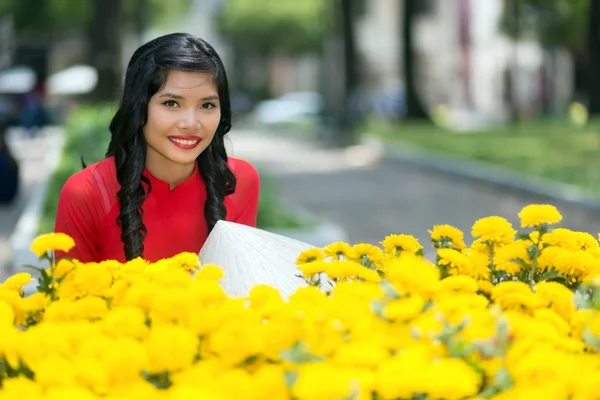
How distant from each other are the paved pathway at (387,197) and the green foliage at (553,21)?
2264 cm

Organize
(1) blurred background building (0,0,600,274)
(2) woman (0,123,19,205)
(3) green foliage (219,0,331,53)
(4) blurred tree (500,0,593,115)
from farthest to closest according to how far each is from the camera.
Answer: (3) green foliage (219,0,331,53), (4) blurred tree (500,0,593,115), (1) blurred background building (0,0,600,274), (2) woman (0,123,19,205)

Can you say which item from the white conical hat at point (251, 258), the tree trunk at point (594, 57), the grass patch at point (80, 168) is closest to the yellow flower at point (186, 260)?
the white conical hat at point (251, 258)

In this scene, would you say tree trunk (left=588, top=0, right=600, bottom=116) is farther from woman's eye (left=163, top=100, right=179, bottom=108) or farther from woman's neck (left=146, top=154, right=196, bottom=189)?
woman's eye (left=163, top=100, right=179, bottom=108)

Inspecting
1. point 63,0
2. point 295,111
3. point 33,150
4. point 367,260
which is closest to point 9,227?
point 367,260

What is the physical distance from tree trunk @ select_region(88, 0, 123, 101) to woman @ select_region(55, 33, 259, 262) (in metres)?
25.3

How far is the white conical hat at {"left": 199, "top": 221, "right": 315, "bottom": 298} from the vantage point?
2.92 meters

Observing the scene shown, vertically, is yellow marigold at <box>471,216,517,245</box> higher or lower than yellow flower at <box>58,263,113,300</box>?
lower

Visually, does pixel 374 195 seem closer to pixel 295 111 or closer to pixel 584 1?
pixel 584 1

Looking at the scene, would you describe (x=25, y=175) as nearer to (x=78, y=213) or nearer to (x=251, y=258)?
(x=78, y=213)

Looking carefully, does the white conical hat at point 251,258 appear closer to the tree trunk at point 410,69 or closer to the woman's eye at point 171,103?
the woman's eye at point 171,103

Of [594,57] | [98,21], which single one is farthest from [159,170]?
[594,57]

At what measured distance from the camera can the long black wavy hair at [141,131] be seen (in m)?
3.67

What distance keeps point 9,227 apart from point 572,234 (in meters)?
12.9

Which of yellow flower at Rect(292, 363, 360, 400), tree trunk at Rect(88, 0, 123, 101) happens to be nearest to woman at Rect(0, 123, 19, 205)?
tree trunk at Rect(88, 0, 123, 101)
